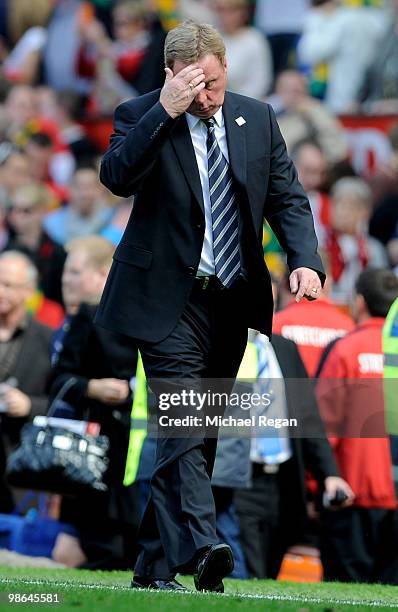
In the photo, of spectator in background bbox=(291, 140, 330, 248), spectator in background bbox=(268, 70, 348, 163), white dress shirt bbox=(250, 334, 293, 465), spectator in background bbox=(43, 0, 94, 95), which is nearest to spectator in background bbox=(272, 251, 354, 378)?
white dress shirt bbox=(250, 334, 293, 465)

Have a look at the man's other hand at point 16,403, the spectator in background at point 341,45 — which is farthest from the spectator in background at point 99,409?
the spectator in background at point 341,45

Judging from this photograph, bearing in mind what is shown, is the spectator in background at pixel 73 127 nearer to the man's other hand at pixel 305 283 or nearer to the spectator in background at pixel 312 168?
the spectator in background at pixel 312 168

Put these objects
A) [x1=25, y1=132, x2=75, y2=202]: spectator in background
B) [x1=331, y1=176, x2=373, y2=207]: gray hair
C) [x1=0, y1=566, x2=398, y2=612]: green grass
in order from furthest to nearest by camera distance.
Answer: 1. [x1=25, y1=132, x2=75, y2=202]: spectator in background
2. [x1=331, y1=176, x2=373, y2=207]: gray hair
3. [x1=0, y1=566, x2=398, y2=612]: green grass

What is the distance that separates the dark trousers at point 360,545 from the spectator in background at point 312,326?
0.97 metres

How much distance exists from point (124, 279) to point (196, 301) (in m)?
0.33

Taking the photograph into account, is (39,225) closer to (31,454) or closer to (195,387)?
(31,454)

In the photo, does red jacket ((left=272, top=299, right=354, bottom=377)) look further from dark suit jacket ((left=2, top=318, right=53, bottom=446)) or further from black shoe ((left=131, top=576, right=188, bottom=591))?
black shoe ((left=131, top=576, right=188, bottom=591))

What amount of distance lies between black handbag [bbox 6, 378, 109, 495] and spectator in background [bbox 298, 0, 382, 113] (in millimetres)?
5927

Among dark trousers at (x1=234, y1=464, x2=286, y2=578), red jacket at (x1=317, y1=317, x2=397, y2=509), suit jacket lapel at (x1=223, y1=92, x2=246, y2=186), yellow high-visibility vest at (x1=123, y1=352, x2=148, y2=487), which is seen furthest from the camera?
dark trousers at (x1=234, y1=464, x2=286, y2=578)

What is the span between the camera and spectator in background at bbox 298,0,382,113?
1450 centimetres

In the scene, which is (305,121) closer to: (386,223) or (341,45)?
(341,45)

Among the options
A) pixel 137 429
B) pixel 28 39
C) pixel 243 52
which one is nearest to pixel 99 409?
pixel 137 429

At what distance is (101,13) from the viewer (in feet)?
55.7

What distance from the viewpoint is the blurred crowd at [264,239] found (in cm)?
962
